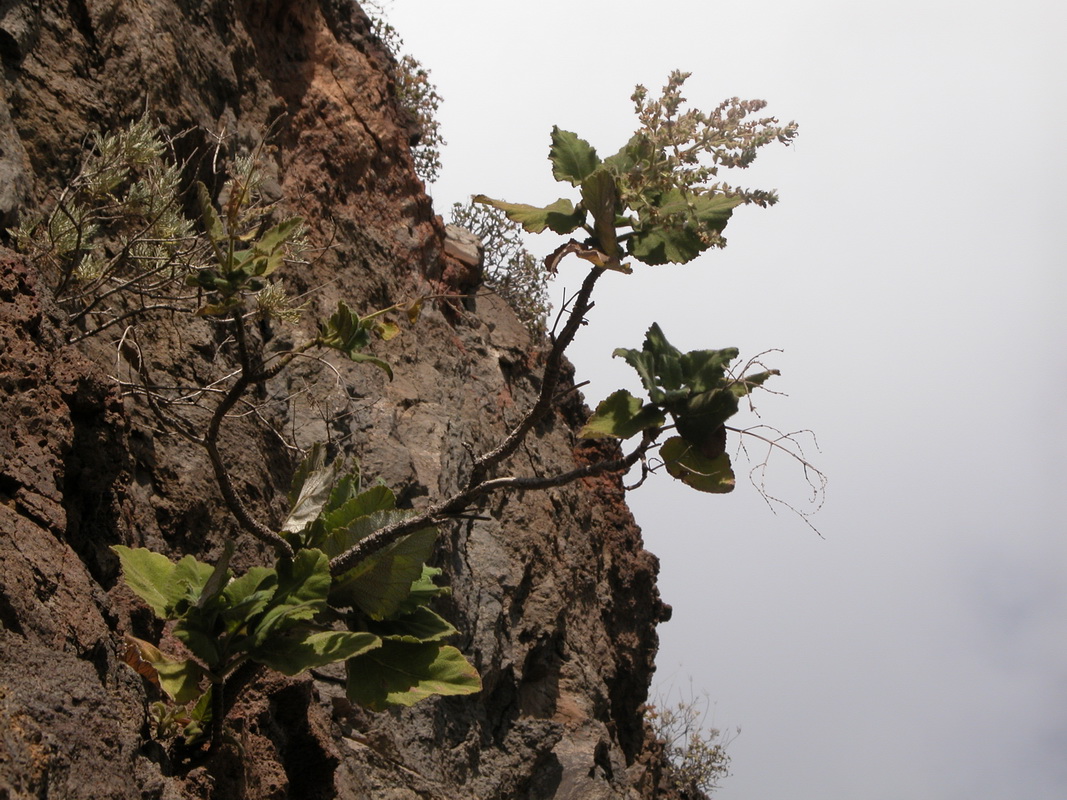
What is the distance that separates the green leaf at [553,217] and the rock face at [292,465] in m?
0.85

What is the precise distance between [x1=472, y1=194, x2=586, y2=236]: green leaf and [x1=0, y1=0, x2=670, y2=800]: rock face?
85 centimetres

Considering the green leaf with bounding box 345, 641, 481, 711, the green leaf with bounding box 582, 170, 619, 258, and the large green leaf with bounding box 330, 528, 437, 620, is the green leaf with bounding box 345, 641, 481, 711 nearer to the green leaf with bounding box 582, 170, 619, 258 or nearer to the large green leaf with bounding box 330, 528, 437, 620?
the large green leaf with bounding box 330, 528, 437, 620

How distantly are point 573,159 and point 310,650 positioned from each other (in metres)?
1.80

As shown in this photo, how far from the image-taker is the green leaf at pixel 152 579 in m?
3.31

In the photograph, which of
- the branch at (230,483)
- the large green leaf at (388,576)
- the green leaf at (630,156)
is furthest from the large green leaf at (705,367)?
the branch at (230,483)

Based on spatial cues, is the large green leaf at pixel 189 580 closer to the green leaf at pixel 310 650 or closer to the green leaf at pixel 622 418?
the green leaf at pixel 310 650

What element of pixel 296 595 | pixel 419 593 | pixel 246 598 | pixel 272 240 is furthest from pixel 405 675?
pixel 272 240

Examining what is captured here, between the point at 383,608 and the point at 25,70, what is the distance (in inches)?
117

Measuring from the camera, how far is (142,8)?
18.4ft

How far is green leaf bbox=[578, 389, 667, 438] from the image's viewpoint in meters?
3.69

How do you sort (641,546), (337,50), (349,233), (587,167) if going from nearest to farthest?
(587,167), (349,233), (337,50), (641,546)

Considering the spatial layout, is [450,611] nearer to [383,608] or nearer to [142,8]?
[383,608]

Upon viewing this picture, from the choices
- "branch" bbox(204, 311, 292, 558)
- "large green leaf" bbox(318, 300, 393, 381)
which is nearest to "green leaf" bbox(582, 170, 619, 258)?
"large green leaf" bbox(318, 300, 393, 381)

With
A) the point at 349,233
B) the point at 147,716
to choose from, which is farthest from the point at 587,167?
the point at 349,233
